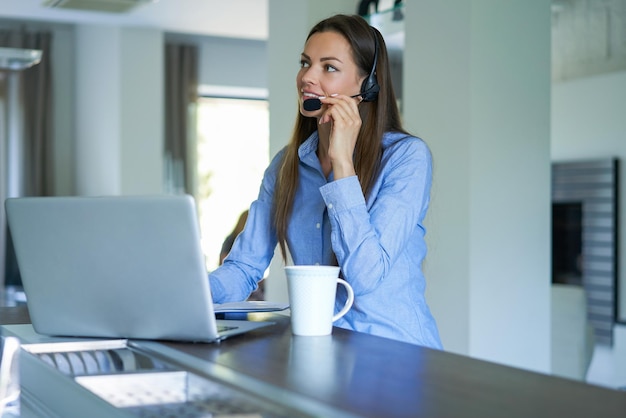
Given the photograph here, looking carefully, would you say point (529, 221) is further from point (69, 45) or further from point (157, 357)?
point (69, 45)

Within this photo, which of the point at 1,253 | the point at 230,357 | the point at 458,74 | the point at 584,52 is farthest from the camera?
Result: the point at 1,253

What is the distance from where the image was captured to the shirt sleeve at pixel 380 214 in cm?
170

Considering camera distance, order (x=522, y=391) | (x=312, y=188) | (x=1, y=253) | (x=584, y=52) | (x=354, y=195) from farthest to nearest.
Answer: (x=1, y=253) → (x=584, y=52) → (x=312, y=188) → (x=354, y=195) → (x=522, y=391)

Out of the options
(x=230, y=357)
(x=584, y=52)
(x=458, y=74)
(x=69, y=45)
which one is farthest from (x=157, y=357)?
(x=69, y=45)

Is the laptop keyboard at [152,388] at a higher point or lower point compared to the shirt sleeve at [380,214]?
lower

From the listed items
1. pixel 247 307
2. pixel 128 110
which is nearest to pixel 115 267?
pixel 247 307

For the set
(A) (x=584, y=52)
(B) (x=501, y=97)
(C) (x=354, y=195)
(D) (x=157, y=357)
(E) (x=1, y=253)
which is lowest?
(E) (x=1, y=253)

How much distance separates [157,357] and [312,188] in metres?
0.81

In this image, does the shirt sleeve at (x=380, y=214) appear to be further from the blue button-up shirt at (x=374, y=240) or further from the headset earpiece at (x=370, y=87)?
the headset earpiece at (x=370, y=87)

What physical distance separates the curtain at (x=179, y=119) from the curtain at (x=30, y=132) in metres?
1.05

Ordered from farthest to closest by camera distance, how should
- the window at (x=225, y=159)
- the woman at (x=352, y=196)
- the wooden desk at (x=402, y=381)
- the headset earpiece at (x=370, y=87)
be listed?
the window at (x=225, y=159)
the headset earpiece at (x=370, y=87)
the woman at (x=352, y=196)
the wooden desk at (x=402, y=381)

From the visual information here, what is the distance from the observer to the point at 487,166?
3.12 m

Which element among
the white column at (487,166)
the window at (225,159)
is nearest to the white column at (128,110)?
the window at (225,159)

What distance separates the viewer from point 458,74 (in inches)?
123
